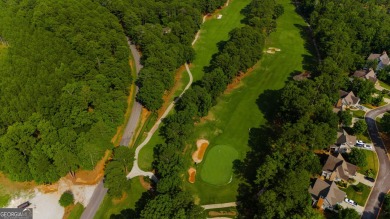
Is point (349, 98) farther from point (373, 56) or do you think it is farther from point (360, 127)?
point (373, 56)

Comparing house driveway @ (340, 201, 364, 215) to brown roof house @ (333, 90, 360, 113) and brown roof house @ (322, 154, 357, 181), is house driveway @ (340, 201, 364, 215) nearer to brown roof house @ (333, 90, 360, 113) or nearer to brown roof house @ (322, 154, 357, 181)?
brown roof house @ (322, 154, 357, 181)

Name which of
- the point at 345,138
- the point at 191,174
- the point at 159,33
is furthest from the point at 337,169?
the point at 159,33

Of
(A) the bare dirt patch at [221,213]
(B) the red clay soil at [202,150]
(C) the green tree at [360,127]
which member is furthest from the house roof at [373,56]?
(A) the bare dirt patch at [221,213]

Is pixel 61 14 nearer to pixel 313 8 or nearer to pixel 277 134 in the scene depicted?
pixel 277 134

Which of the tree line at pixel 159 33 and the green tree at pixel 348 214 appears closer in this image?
the green tree at pixel 348 214

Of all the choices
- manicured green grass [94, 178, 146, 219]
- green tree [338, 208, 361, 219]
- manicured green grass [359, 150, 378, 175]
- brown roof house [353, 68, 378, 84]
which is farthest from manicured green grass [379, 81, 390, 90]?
manicured green grass [94, 178, 146, 219]

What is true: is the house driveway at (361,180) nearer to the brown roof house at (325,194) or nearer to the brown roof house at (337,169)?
the brown roof house at (337,169)

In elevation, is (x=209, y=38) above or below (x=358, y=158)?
above
